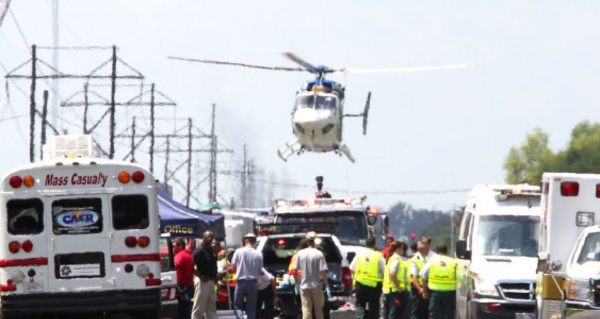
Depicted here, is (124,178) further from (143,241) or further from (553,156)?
(553,156)

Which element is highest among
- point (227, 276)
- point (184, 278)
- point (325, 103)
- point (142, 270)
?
point (325, 103)

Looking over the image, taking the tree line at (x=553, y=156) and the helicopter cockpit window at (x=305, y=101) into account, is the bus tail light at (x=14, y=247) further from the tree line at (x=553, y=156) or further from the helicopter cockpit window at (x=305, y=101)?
the tree line at (x=553, y=156)

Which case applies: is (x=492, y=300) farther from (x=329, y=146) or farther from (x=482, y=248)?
(x=329, y=146)

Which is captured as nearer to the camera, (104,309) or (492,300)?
(104,309)

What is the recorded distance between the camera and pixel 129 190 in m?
23.7

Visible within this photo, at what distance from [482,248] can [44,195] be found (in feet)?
23.9

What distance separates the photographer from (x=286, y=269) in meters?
31.9

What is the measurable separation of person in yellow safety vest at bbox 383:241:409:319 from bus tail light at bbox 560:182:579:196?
273 inches

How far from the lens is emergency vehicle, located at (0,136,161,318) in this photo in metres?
23.5

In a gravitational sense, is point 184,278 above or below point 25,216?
below

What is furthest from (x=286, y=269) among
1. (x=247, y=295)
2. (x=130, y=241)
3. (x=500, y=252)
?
(x=130, y=241)

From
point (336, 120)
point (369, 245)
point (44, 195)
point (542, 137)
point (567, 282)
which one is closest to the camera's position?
point (567, 282)

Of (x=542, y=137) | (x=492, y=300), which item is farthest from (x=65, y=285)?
(x=542, y=137)

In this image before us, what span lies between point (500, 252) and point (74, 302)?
7.08 meters
